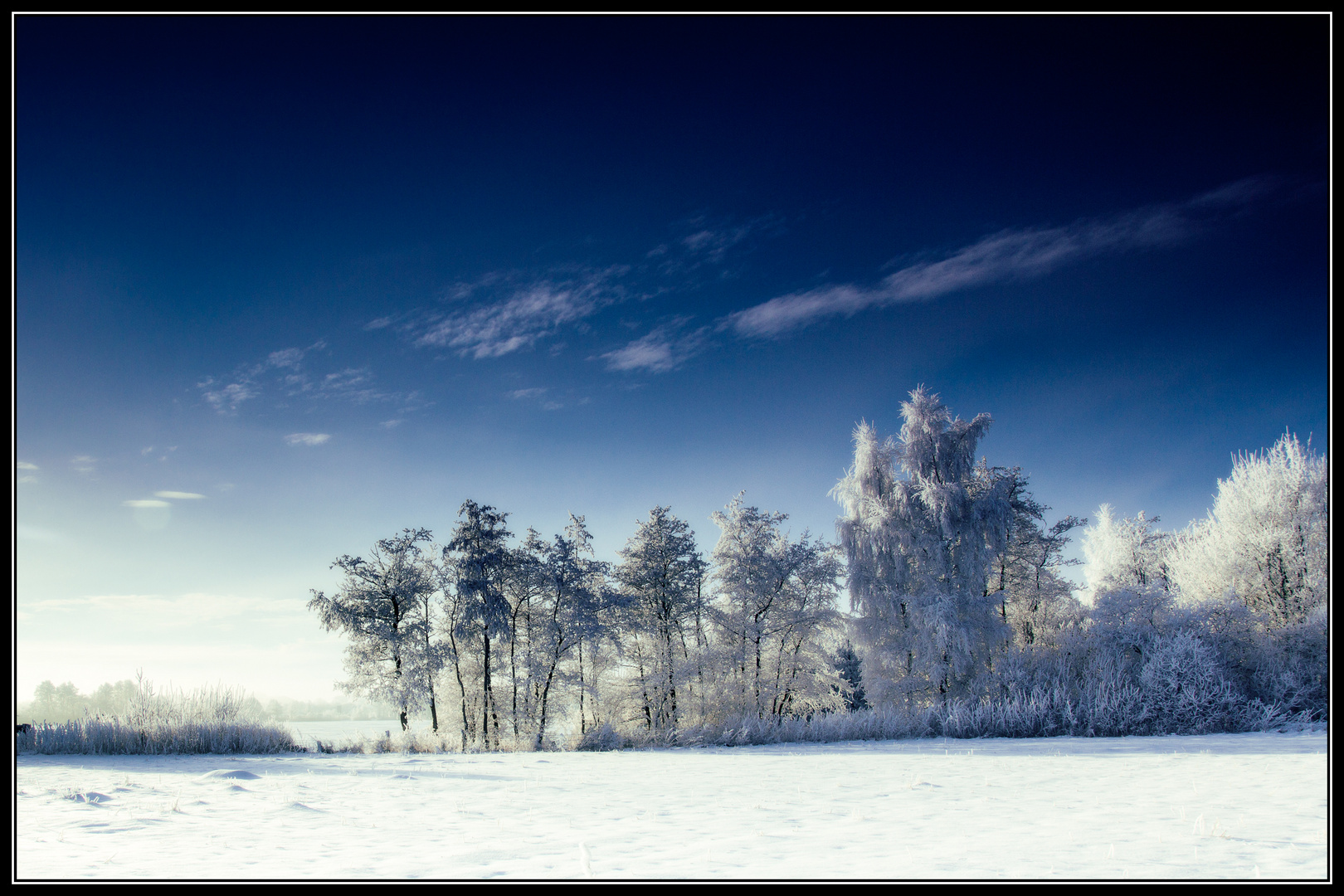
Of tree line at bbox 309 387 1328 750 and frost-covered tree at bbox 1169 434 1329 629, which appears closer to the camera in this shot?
tree line at bbox 309 387 1328 750

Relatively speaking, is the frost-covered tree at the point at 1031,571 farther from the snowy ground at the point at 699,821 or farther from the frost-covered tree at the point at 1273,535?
the snowy ground at the point at 699,821

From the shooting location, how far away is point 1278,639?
1752 centimetres

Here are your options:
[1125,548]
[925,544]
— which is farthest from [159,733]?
[1125,548]

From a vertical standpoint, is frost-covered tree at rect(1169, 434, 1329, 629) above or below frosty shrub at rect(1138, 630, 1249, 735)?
above

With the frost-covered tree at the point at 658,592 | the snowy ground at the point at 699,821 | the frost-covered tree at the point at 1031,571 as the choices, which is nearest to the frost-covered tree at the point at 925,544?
the frost-covered tree at the point at 1031,571

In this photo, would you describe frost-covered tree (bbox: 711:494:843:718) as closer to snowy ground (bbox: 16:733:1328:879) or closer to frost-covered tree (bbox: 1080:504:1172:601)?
snowy ground (bbox: 16:733:1328:879)

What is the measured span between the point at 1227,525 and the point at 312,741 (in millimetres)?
30530

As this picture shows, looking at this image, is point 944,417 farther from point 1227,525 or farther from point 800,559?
point 1227,525

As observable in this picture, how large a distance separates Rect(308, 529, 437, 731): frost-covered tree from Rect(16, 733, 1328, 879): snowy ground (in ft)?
47.0

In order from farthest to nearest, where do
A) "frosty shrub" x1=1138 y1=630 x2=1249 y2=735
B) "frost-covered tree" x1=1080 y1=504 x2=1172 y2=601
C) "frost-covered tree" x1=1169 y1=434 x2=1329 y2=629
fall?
"frost-covered tree" x1=1080 y1=504 x2=1172 y2=601
"frost-covered tree" x1=1169 y1=434 x2=1329 y2=629
"frosty shrub" x1=1138 y1=630 x2=1249 y2=735

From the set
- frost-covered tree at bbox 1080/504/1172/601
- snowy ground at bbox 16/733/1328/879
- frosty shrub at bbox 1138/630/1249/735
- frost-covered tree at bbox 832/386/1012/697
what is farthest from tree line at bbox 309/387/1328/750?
snowy ground at bbox 16/733/1328/879

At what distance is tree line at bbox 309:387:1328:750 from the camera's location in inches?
756

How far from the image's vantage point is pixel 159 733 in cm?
1119

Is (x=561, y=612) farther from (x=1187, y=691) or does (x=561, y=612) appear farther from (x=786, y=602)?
(x=1187, y=691)
